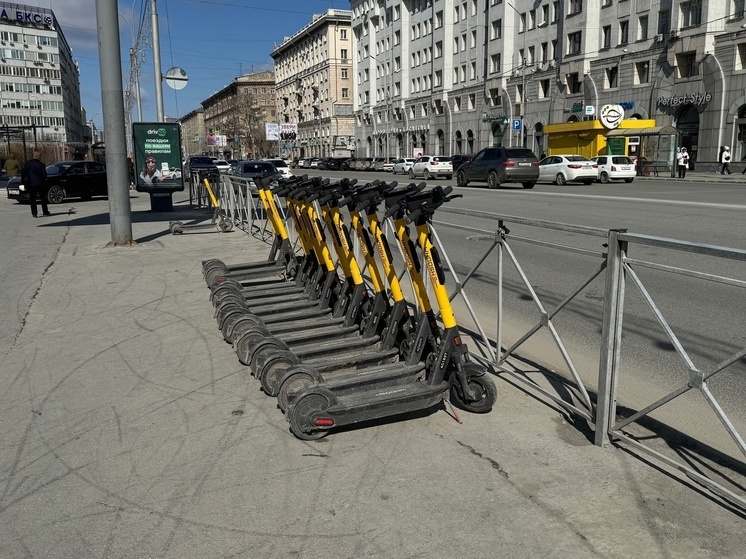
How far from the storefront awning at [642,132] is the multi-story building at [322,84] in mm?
53869

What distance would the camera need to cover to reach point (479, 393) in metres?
4.36

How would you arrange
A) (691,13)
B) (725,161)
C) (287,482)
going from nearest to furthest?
(287,482), (725,161), (691,13)

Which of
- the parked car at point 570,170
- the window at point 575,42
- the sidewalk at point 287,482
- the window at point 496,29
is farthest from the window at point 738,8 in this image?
the sidewalk at point 287,482

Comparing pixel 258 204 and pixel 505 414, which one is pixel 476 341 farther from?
pixel 258 204

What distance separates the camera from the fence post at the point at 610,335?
3738 millimetres

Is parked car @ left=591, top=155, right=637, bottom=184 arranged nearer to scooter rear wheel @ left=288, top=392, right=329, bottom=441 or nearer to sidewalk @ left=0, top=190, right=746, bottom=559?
sidewalk @ left=0, top=190, right=746, bottom=559

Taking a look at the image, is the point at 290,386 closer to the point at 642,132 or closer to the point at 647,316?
the point at 647,316

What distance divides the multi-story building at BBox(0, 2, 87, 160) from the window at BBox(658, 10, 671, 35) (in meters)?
92.6

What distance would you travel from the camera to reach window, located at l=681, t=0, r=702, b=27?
41.4 meters

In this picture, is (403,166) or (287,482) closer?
(287,482)

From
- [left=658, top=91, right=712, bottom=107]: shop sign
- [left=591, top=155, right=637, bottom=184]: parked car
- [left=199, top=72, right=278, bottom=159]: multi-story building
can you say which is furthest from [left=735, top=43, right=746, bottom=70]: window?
[left=199, top=72, right=278, bottom=159]: multi-story building

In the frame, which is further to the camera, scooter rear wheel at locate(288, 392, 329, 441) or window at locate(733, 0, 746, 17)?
window at locate(733, 0, 746, 17)

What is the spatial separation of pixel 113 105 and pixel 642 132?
3406cm

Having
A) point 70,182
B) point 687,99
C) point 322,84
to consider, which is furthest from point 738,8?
point 322,84
